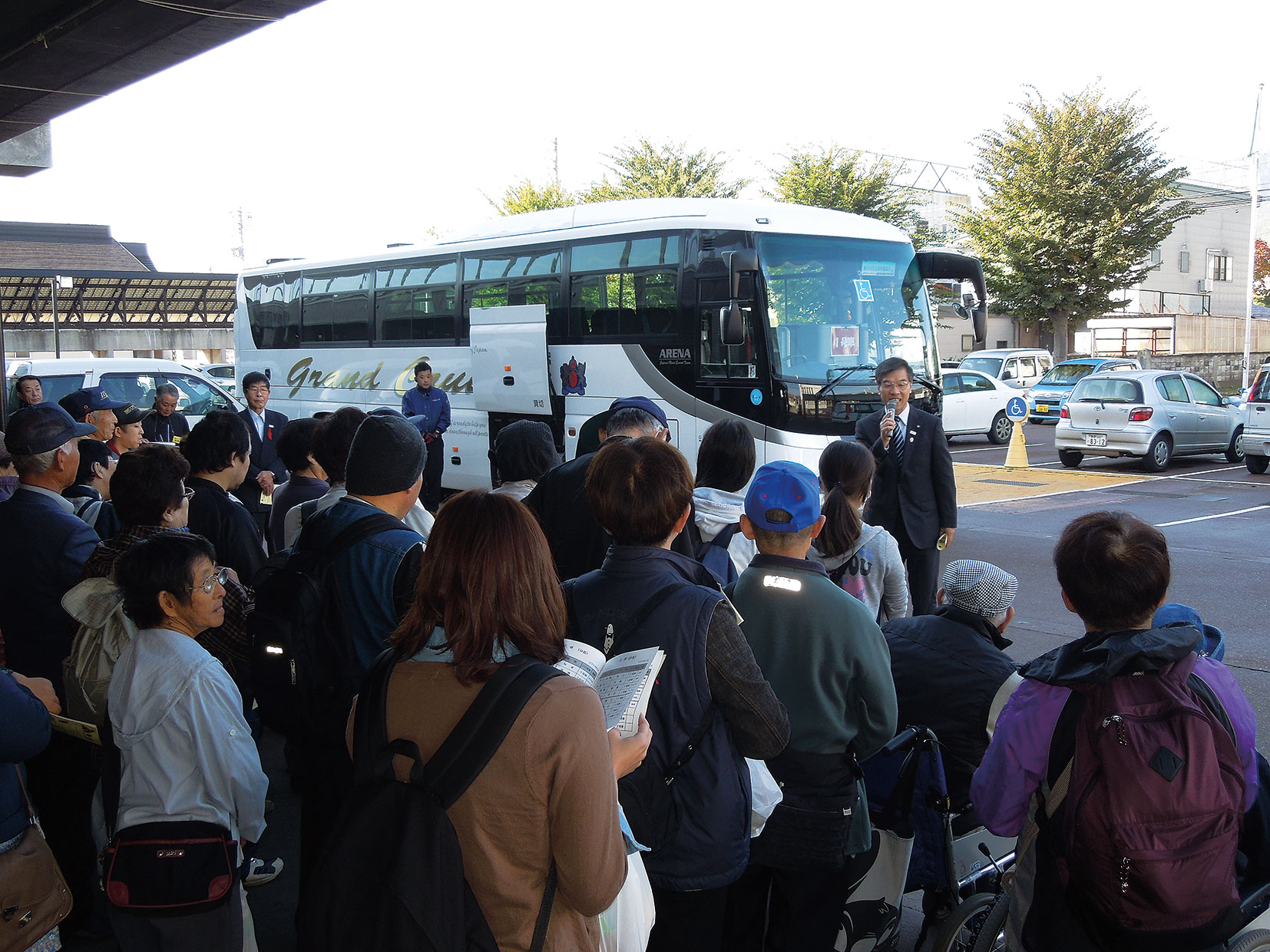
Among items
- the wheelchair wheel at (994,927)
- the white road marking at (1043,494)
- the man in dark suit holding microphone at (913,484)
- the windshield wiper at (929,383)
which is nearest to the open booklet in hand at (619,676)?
the wheelchair wheel at (994,927)

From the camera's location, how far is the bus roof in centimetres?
1090

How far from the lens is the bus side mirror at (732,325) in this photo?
10211 millimetres

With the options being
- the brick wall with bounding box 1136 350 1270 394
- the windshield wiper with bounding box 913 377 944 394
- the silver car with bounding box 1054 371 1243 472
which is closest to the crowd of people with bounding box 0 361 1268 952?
the windshield wiper with bounding box 913 377 944 394

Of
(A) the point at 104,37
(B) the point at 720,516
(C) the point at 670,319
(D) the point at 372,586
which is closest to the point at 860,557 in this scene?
(B) the point at 720,516

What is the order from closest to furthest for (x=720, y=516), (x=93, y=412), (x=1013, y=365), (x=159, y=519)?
(x=159, y=519) < (x=720, y=516) < (x=93, y=412) < (x=1013, y=365)

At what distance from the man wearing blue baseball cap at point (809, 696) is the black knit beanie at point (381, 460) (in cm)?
111

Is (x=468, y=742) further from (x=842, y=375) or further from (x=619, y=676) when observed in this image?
(x=842, y=375)

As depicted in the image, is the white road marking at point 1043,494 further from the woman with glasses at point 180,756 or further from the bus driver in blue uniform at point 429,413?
the woman with glasses at point 180,756

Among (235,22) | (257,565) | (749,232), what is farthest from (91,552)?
(749,232)

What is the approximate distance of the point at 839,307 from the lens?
10.8 meters

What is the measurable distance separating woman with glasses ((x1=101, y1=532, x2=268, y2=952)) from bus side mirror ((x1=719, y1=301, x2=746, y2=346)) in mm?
7812

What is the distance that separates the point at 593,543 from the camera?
4254mm

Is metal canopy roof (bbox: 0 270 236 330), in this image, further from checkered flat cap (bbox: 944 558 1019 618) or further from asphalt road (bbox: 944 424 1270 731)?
checkered flat cap (bbox: 944 558 1019 618)

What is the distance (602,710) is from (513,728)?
0.17 metres
